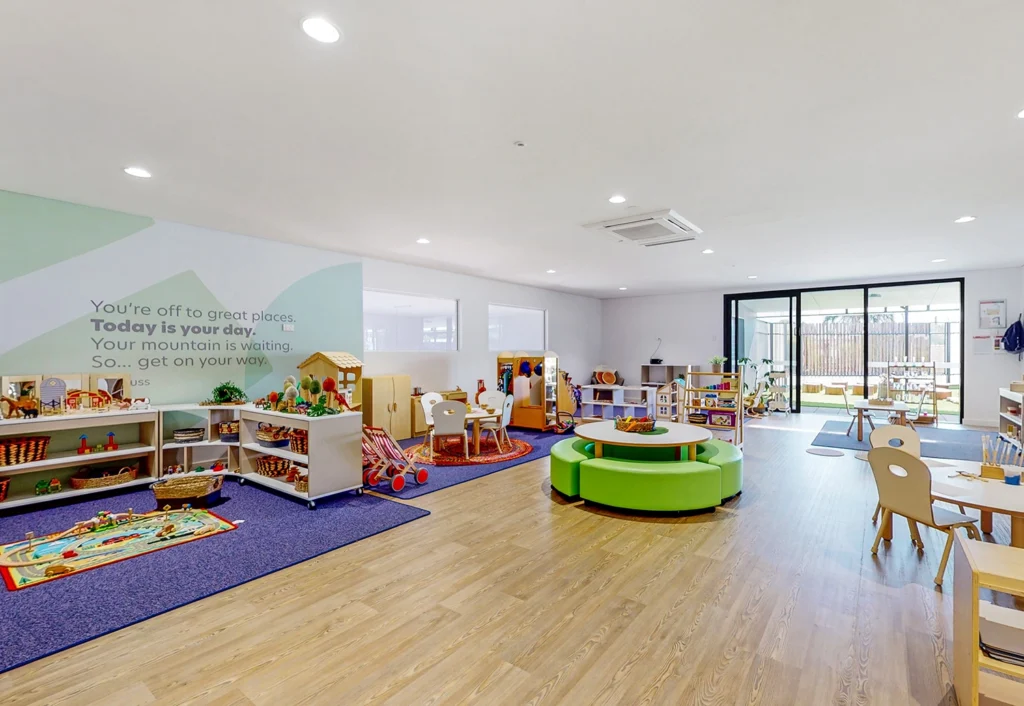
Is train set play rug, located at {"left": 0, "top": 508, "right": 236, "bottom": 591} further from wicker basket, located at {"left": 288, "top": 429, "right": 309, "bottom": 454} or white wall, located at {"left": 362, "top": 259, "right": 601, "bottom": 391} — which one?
white wall, located at {"left": 362, "top": 259, "right": 601, "bottom": 391}

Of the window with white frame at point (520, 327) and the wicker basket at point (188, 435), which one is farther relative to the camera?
the window with white frame at point (520, 327)

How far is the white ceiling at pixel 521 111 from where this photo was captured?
2.05 metres

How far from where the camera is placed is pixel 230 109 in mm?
2814

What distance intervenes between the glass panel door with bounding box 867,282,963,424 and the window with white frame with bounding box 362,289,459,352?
8405 millimetres

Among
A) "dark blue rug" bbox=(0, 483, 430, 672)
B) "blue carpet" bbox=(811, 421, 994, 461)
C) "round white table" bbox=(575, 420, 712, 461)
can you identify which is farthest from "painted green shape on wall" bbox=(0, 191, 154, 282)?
"blue carpet" bbox=(811, 421, 994, 461)

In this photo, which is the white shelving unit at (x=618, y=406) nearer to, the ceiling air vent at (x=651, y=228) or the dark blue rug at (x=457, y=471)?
the dark blue rug at (x=457, y=471)

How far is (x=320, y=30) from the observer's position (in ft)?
6.91

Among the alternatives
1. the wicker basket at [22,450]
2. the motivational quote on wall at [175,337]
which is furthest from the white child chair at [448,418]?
the wicker basket at [22,450]

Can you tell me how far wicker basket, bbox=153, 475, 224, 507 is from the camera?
14.0ft

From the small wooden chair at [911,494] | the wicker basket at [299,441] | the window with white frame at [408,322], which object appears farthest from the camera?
the window with white frame at [408,322]

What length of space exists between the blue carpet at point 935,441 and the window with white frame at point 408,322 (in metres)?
6.16

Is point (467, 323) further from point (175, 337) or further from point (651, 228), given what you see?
point (175, 337)

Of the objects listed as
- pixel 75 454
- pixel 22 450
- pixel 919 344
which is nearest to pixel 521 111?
pixel 22 450

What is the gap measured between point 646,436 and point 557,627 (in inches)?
98.4
